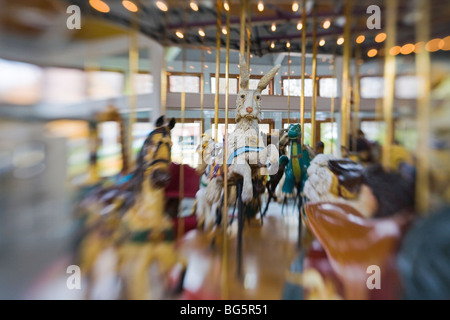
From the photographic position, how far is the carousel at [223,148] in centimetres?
45

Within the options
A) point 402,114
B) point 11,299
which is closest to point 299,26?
point 402,114

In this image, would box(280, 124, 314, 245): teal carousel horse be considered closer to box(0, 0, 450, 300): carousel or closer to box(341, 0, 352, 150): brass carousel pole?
box(0, 0, 450, 300): carousel

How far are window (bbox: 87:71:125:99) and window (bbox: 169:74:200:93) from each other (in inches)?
5.3

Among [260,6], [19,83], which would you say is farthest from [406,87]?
[19,83]

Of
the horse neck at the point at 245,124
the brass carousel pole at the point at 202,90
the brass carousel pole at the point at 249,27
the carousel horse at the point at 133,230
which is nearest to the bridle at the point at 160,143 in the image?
the carousel horse at the point at 133,230

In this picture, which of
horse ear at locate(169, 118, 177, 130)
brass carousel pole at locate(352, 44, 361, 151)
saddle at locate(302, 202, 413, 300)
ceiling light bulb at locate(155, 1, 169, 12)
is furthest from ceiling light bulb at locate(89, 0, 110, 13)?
saddle at locate(302, 202, 413, 300)

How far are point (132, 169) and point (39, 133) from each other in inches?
9.6

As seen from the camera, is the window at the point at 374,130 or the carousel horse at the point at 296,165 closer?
the window at the point at 374,130

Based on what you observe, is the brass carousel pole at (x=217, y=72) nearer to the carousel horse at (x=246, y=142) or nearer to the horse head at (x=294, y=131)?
the carousel horse at (x=246, y=142)

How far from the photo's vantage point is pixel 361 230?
47cm

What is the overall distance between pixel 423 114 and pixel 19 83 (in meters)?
0.98

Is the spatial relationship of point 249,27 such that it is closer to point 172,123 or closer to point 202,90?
point 202,90

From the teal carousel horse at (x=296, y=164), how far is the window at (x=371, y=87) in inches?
7.2
